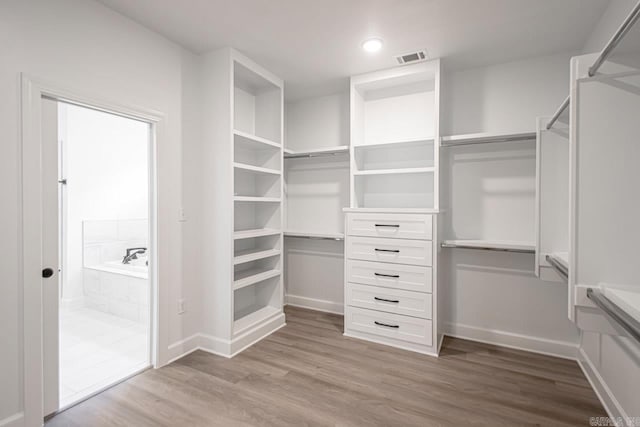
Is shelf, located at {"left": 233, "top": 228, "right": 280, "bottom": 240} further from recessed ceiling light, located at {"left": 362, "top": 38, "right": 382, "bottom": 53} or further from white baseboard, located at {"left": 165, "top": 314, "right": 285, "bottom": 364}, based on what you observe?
recessed ceiling light, located at {"left": 362, "top": 38, "right": 382, "bottom": 53}

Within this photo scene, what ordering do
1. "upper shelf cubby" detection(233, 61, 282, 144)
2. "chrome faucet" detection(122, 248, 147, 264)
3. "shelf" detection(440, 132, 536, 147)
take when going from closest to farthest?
"shelf" detection(440, 132, 536, 147) → "upper shelf cubby" detection(233, 61, 282, 144) → "chrome faucet" detection(122, 248, 147, 264)

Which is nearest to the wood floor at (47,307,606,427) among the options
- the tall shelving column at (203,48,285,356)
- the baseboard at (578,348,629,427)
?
the baseboard at (578,348,629,427)

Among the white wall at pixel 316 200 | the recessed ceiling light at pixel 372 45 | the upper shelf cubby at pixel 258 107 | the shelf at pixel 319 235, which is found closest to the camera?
the recessed ceiling light at pixel 372 45

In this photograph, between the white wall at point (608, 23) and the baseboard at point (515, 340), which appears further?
the baseboard at point (515, 340)

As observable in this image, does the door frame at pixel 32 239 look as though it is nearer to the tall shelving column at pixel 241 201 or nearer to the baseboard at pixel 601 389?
the tall shelving column at pixel 241 201

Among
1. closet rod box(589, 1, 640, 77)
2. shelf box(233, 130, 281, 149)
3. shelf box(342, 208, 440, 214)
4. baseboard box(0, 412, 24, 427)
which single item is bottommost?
baseboard box(0, 412, 24, 427)

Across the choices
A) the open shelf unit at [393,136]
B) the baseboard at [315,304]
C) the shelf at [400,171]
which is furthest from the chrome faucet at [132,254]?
the shelf at [400,171]

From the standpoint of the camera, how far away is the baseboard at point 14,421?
5.46 feet

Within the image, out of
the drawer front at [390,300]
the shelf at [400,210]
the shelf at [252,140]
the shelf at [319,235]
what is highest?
the shelf at [252,140]

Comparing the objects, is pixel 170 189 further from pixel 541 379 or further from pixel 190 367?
pixel 541 379

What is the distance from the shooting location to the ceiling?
2.09m

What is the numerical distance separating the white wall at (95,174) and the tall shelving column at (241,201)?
1.35 metres

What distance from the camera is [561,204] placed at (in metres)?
2.19

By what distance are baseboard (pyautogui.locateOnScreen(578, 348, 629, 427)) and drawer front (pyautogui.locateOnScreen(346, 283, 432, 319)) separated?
3.81 ft
